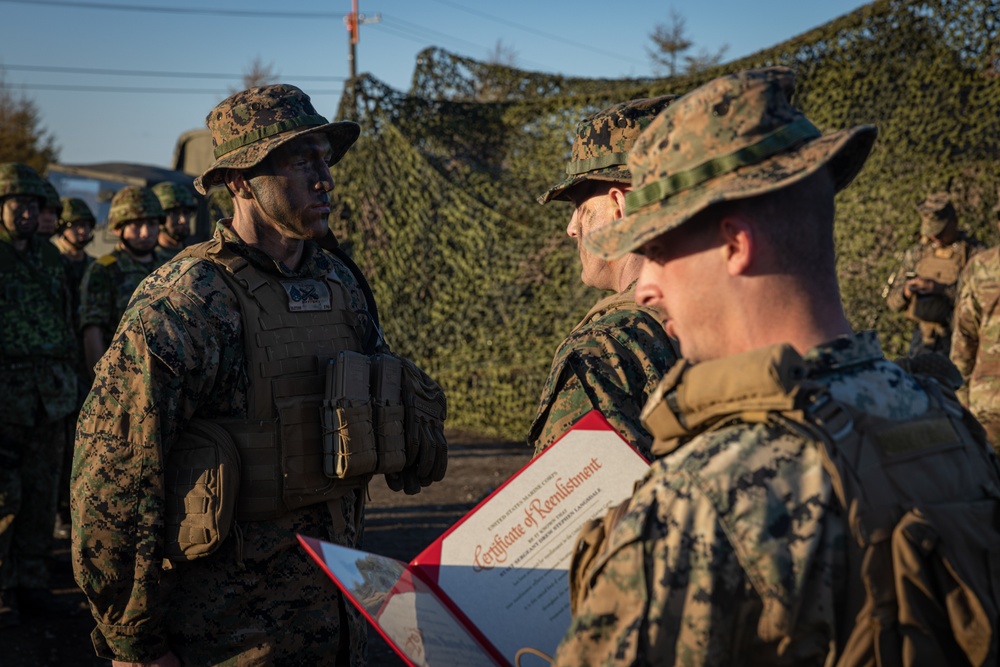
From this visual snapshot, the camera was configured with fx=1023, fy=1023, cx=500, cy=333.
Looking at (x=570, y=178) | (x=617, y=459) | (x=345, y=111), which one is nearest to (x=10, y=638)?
(x=570, y=178)

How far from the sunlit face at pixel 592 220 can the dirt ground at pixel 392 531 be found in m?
1.09

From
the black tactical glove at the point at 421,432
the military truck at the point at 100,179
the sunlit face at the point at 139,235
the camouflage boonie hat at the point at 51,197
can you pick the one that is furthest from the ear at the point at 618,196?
the military truck at the point at 100,179

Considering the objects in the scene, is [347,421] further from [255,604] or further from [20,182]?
[20,182]

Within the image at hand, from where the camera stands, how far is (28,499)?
234 inches

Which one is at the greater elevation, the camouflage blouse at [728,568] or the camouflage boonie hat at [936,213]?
the camouflage boonie hat at [936,213]

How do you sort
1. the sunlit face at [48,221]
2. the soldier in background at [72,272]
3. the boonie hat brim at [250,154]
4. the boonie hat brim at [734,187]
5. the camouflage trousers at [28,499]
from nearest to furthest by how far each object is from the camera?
the boonie hat brim at [734,187] < the boonie hat brim at [250,154] < the camouflage trousers at [28,499] < the soldier in background at [72,272] < the sunlit face at [48,221]

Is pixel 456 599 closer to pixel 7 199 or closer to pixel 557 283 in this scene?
pixel 7 199

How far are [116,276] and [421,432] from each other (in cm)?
425

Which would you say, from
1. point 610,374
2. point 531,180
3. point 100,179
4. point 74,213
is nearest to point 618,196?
point 610,374

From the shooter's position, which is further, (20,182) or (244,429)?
(20,182)

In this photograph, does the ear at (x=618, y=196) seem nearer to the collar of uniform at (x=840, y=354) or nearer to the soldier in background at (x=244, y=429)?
the soldier in background at (x=244, y=429)

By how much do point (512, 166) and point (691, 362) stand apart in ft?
29.1

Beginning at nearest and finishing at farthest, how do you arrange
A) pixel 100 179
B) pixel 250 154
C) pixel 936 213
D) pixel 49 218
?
pixel 250 154 → pixel 49 218 → pixel 936 213 → pixel 100 179

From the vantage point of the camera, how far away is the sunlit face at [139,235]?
22.8 ft
